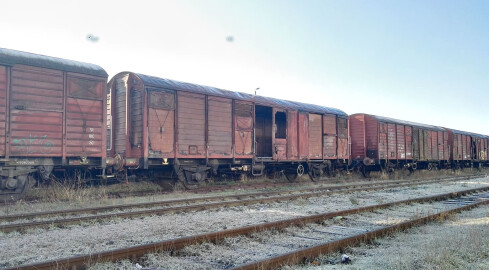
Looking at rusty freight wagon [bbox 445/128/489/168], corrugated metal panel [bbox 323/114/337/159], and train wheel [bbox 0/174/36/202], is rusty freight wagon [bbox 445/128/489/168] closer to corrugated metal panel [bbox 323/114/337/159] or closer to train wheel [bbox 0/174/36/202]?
corrugated metal panel [bbox 323/114/337/159]

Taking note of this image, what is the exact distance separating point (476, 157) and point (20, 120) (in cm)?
3635

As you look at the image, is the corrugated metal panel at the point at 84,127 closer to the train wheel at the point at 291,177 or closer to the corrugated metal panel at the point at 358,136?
the train wheel at the point at 291,177

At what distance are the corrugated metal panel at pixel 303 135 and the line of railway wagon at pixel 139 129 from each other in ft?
0.15

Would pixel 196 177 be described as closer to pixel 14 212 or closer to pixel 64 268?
pixel 14 212

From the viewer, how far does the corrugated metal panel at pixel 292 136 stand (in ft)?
51.4

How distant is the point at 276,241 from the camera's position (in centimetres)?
565

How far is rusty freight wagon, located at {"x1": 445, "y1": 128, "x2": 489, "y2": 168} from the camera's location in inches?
1157

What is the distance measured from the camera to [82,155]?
9.88 metres

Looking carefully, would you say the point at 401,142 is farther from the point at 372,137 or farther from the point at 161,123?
the point at 161,123

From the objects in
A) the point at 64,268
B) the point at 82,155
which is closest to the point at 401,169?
the point at 82,155

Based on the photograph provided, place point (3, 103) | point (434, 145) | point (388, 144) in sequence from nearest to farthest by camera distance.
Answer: point (3, 103) < point (388, 144) < point (434, 145)

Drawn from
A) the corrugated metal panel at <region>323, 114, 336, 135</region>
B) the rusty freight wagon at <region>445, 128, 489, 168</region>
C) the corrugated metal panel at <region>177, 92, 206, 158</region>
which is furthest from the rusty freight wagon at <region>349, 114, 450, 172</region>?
the corrugated metal panel at <region>177, 92, 206, 158</region>

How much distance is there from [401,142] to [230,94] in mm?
14261

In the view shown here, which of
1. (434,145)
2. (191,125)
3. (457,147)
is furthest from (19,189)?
(457,147)
